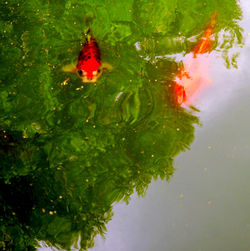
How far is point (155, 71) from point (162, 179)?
1.26 m

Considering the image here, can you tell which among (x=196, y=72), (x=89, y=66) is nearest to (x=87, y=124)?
(x=89, y=66)

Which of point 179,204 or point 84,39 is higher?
point 84,39

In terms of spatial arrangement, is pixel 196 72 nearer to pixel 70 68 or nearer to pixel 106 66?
pixel 106 66

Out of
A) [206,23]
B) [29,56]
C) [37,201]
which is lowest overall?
[37,201]

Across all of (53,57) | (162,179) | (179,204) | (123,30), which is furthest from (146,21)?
(179,204)

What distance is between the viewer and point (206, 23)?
2.91 metres

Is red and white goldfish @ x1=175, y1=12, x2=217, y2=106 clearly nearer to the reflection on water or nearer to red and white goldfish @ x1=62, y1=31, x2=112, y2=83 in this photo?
the reflection on water

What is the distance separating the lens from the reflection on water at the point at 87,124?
2793 mm

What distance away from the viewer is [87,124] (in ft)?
9.27

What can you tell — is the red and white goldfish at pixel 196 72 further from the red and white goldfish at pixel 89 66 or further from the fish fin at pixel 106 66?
the red and white goldfish at pixel 89 66

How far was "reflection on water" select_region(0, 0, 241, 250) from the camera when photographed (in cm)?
279

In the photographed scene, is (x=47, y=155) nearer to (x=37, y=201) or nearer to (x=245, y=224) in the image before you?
(x=37, y=201)

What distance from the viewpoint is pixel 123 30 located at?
293 cm

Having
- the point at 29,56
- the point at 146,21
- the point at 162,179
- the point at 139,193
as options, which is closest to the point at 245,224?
the point at 162,179
